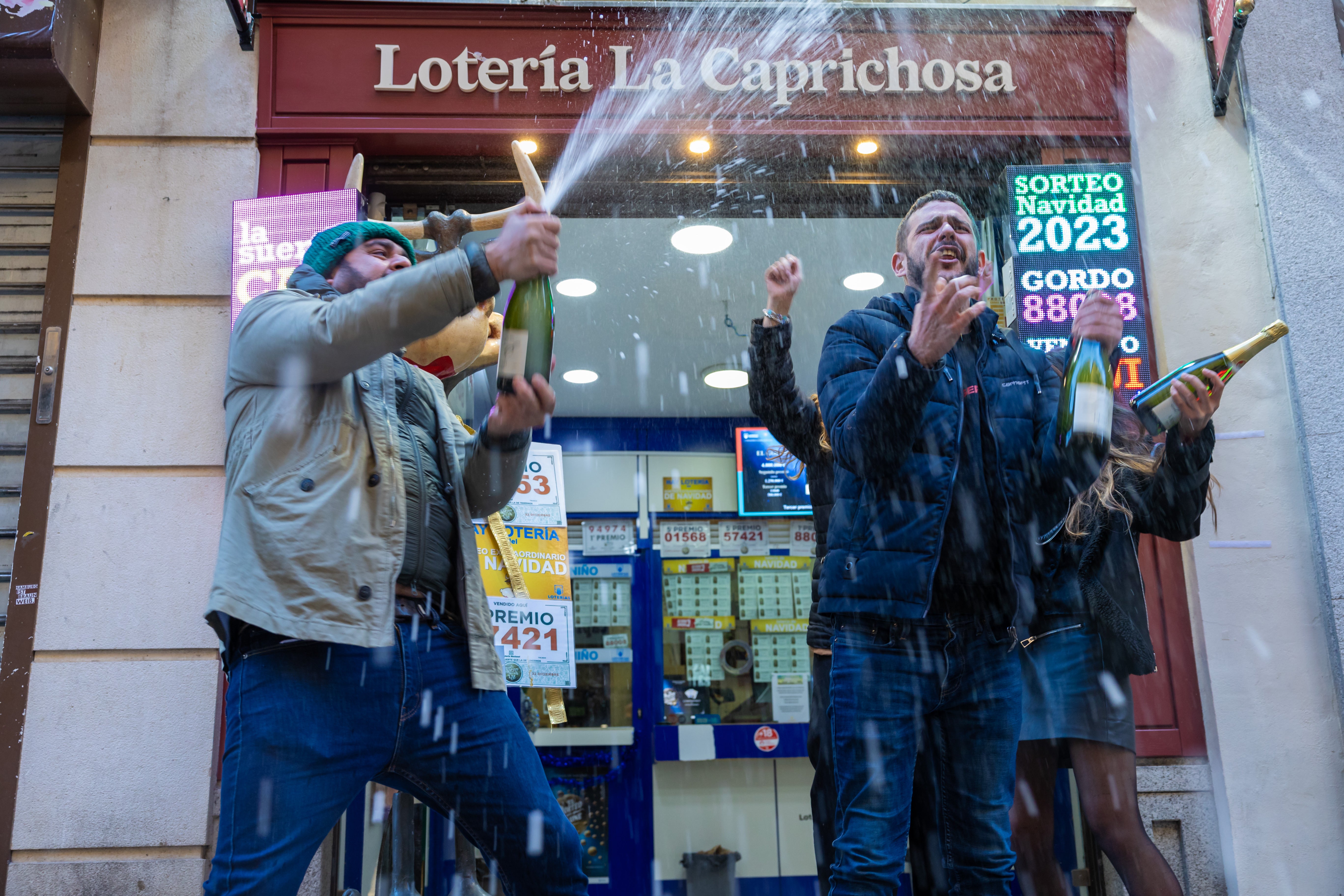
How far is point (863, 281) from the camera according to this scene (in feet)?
22.7

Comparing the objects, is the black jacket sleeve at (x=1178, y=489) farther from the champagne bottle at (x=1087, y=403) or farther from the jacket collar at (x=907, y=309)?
the jacket collar at (x=907, y=309)

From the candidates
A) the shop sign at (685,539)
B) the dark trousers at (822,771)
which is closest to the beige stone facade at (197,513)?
the dark trousers at (822,771)

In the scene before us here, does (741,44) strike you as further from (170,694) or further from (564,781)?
(564,781)

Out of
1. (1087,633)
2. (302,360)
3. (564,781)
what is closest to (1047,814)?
(1087,633)

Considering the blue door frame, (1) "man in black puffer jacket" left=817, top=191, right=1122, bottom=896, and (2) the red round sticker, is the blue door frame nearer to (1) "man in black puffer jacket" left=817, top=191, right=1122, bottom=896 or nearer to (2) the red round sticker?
(2) the red round sticker

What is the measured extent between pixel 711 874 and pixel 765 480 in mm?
A: 3150

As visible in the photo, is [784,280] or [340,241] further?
[784,280]

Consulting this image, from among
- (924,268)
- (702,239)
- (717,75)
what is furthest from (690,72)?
(924,268)

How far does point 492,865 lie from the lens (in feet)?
6.61

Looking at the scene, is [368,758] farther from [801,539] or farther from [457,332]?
[801,539]

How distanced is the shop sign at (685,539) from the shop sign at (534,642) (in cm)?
336

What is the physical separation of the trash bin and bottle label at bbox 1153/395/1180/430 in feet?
15.3

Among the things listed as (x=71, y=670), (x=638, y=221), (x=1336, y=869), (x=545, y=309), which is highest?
(x=638, y=221)

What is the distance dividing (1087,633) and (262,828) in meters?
2.49
